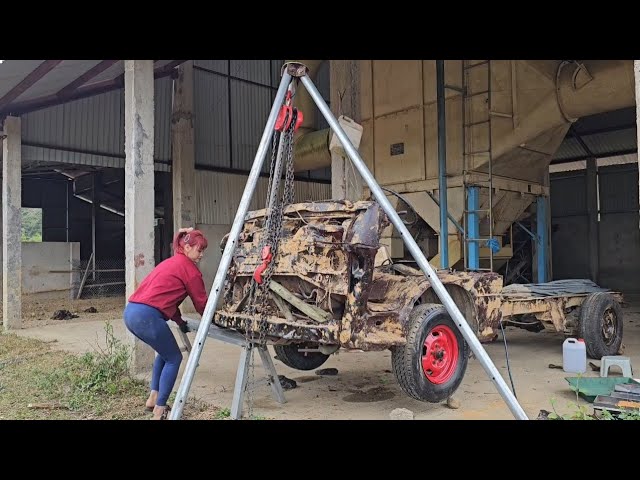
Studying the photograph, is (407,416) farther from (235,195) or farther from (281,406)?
(235,195)

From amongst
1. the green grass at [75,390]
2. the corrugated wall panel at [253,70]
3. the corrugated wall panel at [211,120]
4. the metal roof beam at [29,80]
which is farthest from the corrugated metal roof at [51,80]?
the corrugated wall panel at [253,70]

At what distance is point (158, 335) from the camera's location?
459 centimetres

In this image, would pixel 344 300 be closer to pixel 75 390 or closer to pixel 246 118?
pixel 75 390

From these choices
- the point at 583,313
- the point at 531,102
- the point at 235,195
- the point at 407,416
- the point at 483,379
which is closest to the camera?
the point at 407,416

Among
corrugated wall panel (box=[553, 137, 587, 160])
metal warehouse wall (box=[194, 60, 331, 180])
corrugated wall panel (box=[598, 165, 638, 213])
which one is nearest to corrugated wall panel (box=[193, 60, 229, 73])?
metal warehouse wall (box=[194, 60, 331, 180])

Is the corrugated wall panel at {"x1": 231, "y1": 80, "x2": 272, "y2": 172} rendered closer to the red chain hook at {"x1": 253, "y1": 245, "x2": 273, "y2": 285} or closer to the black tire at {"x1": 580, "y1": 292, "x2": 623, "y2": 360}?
the black tire at {"x1": 580, "y1": 292, "x2": 623, "y2": 360}

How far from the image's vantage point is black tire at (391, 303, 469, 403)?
15.5 ft

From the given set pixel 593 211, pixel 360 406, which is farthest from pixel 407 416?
pixel 593 211

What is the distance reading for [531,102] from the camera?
34.7ft

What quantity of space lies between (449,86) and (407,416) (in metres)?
7.83

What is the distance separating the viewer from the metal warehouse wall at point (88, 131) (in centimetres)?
1292

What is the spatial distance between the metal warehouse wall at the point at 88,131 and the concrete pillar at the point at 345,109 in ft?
22.9

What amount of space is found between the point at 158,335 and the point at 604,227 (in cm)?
2051

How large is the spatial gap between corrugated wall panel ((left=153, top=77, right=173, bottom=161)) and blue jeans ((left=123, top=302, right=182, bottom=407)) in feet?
37.9
